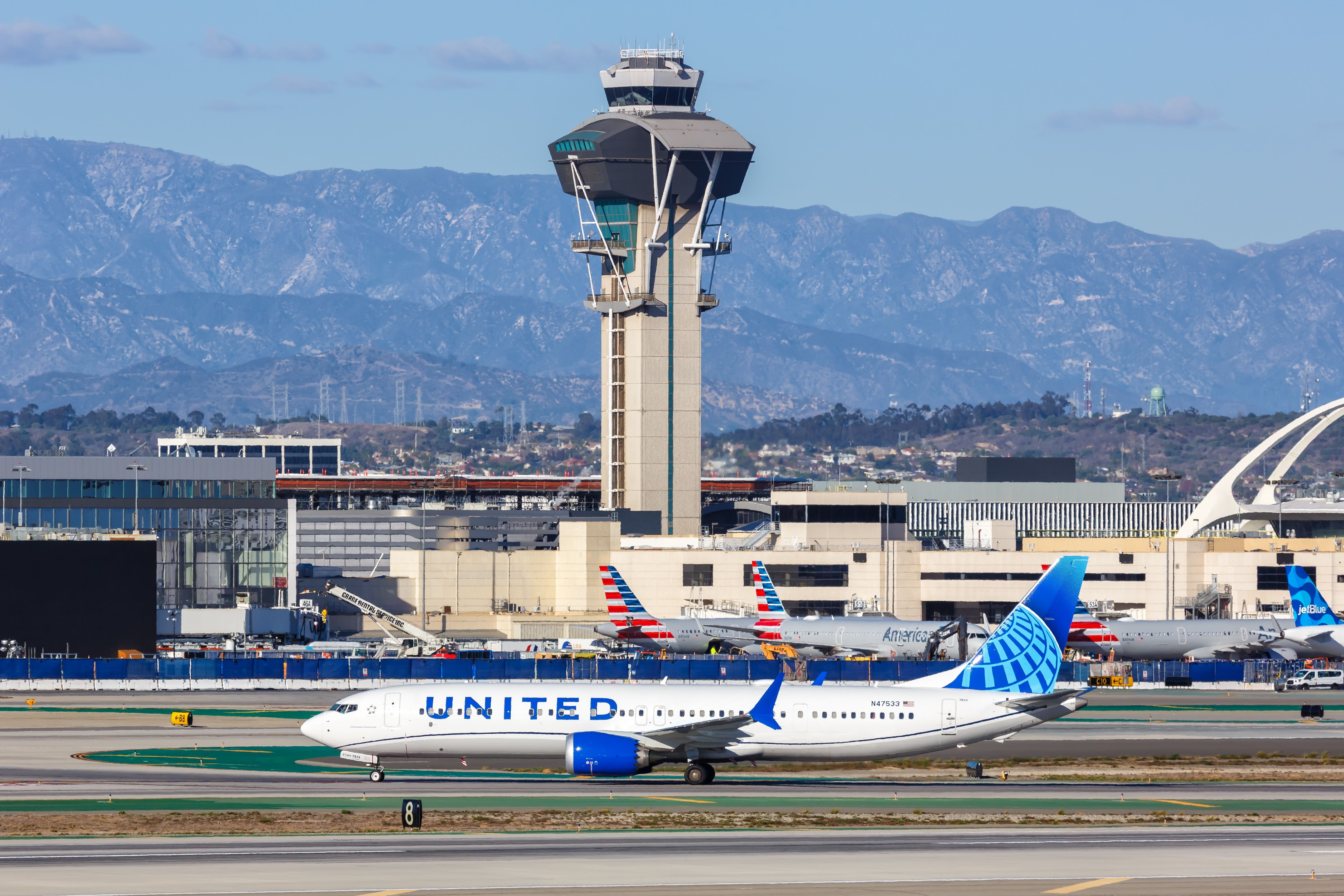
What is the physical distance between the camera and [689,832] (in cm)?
5528

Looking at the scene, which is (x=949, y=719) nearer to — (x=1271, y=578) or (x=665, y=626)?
(x=665, y=626)

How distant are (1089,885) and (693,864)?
10.3 meters

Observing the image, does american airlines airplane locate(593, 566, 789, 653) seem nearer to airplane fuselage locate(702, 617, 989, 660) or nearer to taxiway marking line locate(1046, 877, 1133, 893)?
airplane fuselage locate(702, 617, 989, 660)

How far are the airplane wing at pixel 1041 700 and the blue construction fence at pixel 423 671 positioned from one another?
4551 cm

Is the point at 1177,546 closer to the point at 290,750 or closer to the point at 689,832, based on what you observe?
the point at 290,750

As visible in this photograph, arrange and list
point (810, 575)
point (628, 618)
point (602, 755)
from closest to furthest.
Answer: point (602, 755)
point (628, 618)
point (810, 575)

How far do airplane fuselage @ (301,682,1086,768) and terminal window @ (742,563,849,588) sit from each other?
→ 116294mm

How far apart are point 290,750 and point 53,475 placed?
9055 centimetres

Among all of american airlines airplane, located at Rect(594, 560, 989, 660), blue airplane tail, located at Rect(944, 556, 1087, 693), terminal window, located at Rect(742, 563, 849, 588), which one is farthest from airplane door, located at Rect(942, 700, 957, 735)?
terminal window, located at Rect(742, 563, 849, 588)

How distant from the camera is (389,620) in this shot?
15525cm

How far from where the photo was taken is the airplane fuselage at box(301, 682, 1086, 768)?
217ft

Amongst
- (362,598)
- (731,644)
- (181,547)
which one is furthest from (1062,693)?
(362,598)

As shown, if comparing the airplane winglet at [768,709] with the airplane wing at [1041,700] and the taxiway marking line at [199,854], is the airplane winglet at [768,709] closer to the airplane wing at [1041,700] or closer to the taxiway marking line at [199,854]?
the airplane wing at [1041,700]

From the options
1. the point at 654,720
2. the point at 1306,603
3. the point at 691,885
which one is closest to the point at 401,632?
the point at 1306,603
